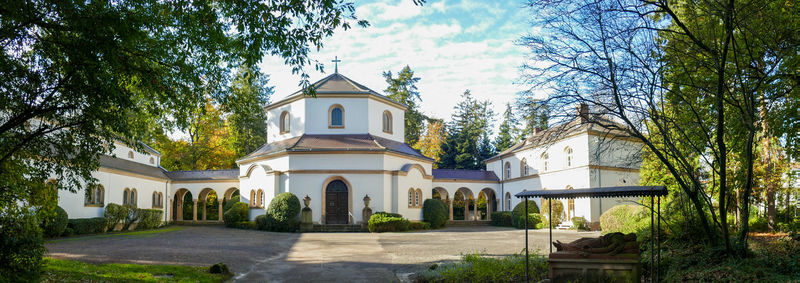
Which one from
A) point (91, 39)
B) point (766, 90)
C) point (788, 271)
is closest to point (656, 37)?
point (766, 90)

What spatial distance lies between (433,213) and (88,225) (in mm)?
19019

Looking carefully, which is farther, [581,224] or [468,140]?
[468,140]

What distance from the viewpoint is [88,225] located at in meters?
25.1

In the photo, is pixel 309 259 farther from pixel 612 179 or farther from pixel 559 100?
pixel 612 179

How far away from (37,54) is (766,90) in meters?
13.3

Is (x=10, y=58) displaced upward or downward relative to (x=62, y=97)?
upward

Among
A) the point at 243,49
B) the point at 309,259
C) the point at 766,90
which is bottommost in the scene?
the point at 309,259

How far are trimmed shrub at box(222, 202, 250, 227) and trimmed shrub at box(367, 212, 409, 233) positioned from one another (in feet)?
29.6

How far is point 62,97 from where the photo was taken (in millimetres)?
8352

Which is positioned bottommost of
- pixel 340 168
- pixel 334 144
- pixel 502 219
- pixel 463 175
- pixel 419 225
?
pixel 502 219

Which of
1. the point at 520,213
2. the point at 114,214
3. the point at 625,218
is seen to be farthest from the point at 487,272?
the point at 520,213

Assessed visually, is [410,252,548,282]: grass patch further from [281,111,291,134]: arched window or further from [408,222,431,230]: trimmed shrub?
[281,111,291,134]: arched window

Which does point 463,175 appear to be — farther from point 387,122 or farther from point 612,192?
point 612,192

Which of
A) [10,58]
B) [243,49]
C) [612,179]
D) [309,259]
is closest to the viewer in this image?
[10,58]
